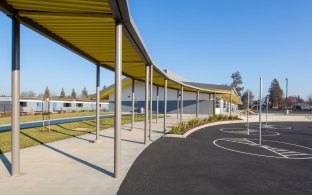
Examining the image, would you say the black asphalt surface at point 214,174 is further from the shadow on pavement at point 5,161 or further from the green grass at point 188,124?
the green grass at point 188,124

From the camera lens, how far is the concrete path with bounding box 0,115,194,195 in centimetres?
619

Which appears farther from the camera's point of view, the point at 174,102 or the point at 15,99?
the point at 174,102

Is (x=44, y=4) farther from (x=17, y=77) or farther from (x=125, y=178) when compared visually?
(x=125, y=178)

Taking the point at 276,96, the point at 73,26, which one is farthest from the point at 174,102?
the point at 276,96

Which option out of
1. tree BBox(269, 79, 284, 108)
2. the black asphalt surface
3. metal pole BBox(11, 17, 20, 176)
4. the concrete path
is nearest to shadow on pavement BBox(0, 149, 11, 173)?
the concrete path

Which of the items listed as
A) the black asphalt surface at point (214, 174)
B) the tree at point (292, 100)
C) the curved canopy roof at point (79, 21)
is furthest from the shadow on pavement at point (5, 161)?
the tree at point (292, 100)

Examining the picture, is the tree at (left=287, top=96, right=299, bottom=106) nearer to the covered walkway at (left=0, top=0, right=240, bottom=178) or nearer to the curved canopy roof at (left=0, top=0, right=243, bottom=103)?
the curved canopy roof at (left=0, top=0, right=243, bottom=103)

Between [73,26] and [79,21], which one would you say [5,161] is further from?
[79,21]

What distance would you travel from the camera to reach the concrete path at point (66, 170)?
20.3 feet

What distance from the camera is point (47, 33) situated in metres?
8.54

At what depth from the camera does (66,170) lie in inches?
306

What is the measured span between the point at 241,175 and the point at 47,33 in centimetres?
635

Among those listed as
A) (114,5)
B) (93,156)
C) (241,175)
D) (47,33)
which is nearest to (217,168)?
(241,175)

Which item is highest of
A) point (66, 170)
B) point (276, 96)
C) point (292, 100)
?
point (276, 96)
